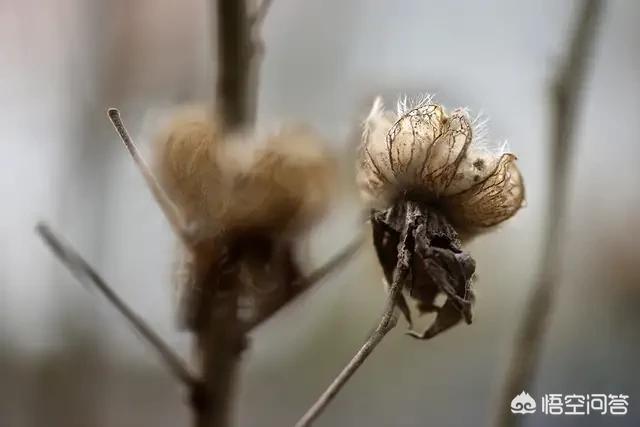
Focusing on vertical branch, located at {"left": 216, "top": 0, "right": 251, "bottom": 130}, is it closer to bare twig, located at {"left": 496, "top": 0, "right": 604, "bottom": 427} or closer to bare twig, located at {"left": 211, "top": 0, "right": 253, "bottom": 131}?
bare twig, located at {"left": 211, "top": 0, "right": 253, "bottom": 131}

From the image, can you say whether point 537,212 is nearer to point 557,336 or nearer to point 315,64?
point 557,336

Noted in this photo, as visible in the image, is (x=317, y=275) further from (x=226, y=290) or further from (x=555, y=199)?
(x=555, y=199)

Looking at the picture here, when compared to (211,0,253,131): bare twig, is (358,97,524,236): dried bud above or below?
below

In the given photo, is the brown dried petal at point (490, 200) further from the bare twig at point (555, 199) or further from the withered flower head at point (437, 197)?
the bare twig at point (555, 199)

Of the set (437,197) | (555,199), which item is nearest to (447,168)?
(437,197)

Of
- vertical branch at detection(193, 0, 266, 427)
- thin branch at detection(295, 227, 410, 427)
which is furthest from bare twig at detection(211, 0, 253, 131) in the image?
thin branch at detection(295, 227, 410, 427)

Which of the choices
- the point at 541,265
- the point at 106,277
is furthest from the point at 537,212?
the point at 106,277
